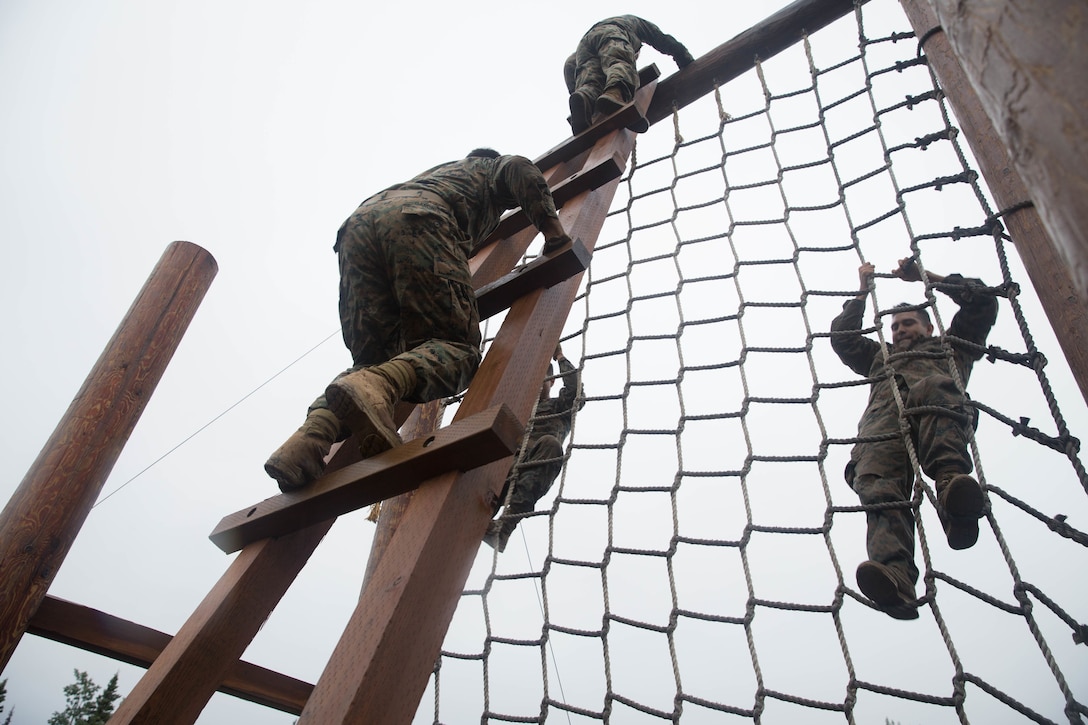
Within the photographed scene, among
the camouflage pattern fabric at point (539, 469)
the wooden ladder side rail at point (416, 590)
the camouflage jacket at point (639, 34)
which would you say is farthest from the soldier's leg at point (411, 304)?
the camouflage jacket at point (639, 34)

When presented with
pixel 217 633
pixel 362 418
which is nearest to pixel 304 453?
pixel 362 418

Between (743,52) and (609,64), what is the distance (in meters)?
0.47

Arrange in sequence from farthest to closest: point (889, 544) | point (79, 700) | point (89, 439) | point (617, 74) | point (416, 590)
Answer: point (79, 700), point (617, 74), point (889, 544), point (89, 439), point (416, 590)

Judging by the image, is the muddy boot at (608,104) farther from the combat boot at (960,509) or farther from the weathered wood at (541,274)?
the combat boot at (960,509)

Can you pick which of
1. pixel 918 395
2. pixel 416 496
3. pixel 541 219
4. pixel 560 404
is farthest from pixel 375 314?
pixel 560 404

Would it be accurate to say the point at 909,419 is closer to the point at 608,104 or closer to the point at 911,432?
the point at 911,432

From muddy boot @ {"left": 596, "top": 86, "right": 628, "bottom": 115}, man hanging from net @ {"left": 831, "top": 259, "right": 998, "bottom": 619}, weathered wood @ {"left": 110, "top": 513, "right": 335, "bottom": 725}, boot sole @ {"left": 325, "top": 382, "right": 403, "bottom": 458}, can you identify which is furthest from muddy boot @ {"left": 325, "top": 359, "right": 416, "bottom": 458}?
muddy boot @ {"left": 596, "top": 86, "right": 628, "bottom": 115}

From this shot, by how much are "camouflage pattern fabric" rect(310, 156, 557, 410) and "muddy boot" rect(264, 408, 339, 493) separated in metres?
0.05

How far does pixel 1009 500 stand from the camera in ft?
3.48

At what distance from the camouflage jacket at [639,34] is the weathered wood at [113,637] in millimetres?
2414

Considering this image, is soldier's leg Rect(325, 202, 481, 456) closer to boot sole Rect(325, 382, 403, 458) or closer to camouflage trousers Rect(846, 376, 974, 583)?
boot sole Rect(325, 382, 403, 458)

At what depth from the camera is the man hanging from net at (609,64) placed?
6.62ft

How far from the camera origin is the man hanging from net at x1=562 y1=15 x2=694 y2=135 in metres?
2.02

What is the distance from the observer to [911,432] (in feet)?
5.56
